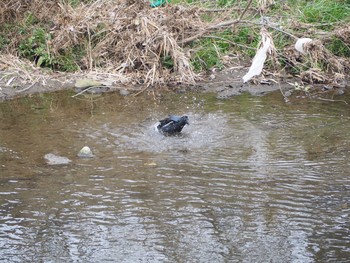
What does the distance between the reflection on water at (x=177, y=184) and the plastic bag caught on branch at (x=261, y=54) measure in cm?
57

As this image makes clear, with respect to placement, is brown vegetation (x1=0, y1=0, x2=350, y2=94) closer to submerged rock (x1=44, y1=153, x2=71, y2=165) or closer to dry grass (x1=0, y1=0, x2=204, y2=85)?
dry grass (x1=0, y1=0, x2=204, y2=85)

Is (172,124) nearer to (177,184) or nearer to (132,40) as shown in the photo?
(177,184)

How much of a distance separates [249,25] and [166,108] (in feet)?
7.90

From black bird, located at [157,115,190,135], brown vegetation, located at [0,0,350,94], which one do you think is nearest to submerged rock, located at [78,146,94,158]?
black bird, located at [157,115,190,135]

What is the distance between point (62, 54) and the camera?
8.78 metres

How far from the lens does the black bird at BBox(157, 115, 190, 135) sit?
20.5ft

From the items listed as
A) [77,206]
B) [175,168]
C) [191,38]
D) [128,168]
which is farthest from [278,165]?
[191,38]

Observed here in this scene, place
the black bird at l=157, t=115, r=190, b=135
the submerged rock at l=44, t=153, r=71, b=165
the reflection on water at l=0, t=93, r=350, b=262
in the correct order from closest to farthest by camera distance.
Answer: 1. the reflection on water at l=0, t=93, r=350, b=262
2. the submerged rock at l=44, t=153, r=71, b=165
3. the black bird at l=157, t=115, r=190, b=135

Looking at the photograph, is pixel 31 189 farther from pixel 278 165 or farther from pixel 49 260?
pixel 278 165

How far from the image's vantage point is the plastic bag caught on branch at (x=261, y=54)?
7902 millimetres

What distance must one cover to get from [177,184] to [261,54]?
10.9 feet

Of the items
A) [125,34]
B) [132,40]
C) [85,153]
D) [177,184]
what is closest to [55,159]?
[85,153]

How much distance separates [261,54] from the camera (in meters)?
8.07

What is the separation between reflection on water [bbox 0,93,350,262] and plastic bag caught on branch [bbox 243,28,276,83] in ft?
1.86
